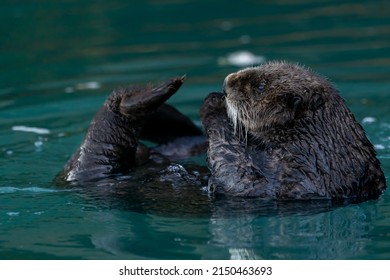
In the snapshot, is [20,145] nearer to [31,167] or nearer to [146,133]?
[31,167]

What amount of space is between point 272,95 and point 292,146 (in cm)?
33

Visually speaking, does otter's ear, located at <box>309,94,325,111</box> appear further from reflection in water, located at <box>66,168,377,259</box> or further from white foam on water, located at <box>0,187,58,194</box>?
white foam on water, located at <box>0,187,58,194</box>

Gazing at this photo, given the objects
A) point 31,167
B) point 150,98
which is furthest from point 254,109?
point 31,167

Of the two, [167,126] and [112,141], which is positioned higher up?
[167,126]

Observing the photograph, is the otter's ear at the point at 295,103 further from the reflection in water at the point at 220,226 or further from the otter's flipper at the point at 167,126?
the otter's flipper at the point at 167,126

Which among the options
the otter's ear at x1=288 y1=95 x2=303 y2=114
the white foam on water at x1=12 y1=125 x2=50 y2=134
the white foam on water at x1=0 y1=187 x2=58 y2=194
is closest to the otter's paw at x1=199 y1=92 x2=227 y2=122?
the otter's ear at x1=288 y1=95 x2=303 y2=114

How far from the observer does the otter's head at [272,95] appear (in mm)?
5250

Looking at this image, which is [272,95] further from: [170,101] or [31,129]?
[170,101]

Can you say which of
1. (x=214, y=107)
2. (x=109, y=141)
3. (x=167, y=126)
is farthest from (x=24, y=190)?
(x=214, y=107)

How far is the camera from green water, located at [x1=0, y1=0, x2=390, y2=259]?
498cm

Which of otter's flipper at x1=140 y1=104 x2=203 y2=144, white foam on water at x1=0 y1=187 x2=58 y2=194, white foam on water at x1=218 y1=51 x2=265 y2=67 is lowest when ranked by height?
white foam on water at x1=0 y1=187 x2=58 y2=194

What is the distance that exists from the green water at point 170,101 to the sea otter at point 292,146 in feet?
0.40

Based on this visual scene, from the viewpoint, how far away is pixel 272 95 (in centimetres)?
532

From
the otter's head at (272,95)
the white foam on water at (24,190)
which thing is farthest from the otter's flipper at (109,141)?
the otter's head at (272,95)
